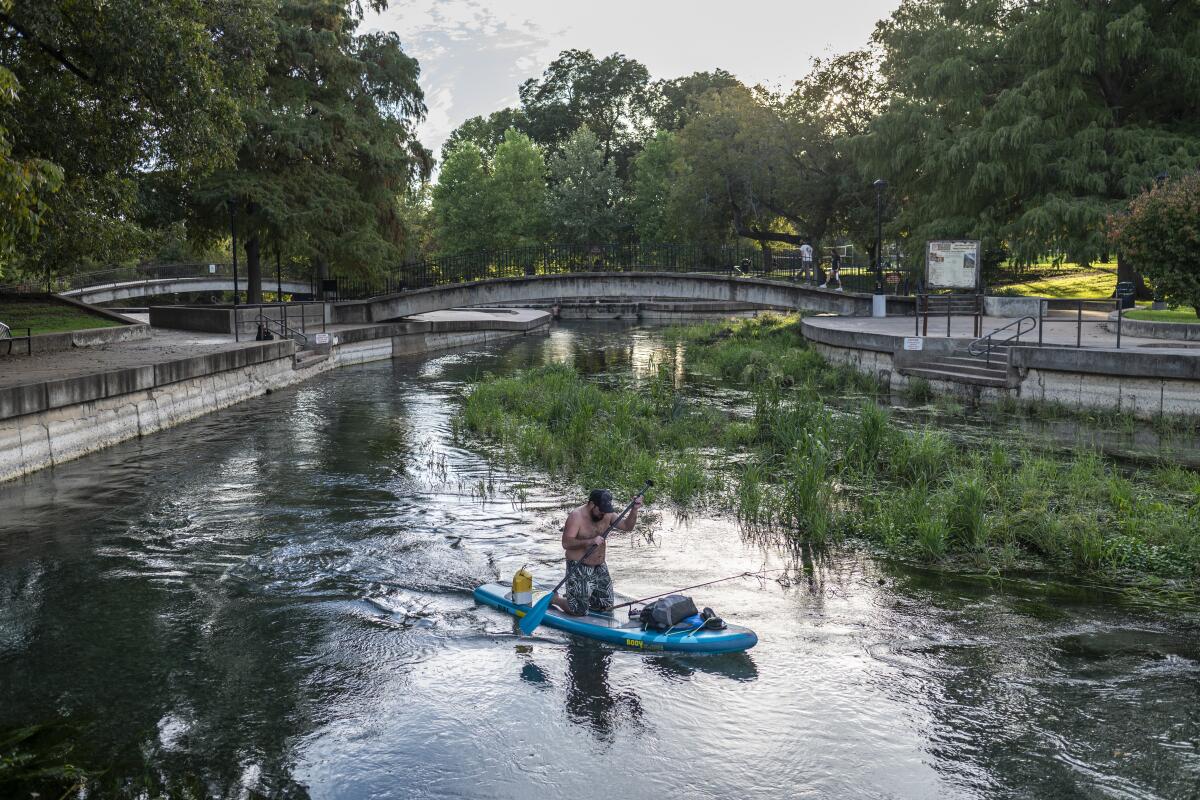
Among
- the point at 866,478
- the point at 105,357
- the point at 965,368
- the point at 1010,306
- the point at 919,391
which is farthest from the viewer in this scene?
the point at 1010,306

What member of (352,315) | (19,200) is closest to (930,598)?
(19,200)

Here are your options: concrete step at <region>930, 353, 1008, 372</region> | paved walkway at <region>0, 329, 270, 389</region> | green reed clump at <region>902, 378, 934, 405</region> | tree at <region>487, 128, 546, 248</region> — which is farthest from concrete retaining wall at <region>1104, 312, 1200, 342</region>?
tree at <region>487, 128, 546, 248</region>

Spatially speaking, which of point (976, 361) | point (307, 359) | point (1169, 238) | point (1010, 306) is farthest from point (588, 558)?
point (1010, 306)

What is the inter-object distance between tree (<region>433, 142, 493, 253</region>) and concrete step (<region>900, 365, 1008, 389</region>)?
46.4 metres

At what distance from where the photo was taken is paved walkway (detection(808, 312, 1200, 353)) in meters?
21.3

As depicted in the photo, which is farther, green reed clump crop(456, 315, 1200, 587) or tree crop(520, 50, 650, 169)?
tree crop(520, 50, 650, 169)

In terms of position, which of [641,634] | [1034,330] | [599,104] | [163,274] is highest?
[599,104]

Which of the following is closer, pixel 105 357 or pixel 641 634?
pixel 641 634

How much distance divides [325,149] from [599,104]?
52358 millimetres

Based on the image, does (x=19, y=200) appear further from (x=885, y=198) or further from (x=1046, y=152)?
(x=885, y=198)

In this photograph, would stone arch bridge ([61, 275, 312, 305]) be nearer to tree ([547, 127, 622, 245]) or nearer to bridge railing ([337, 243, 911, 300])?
tree ([547, 127, 622, 245])

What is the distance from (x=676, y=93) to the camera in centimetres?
8131

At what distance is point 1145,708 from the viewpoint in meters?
7.34

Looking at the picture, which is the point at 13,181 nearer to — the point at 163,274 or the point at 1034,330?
the point at 1034,330
